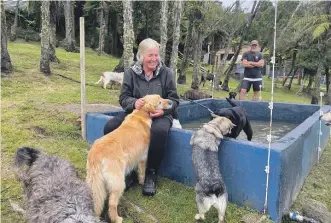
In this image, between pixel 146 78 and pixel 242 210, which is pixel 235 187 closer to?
pixel 242 210

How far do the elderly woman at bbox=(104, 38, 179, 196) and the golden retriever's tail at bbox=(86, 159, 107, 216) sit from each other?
0.98m

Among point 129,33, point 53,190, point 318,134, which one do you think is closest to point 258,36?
point 129,33

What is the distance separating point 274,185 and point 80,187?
2031 mm

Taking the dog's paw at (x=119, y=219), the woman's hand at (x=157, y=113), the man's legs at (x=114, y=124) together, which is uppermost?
the woman's hand at (x=157, y=113)

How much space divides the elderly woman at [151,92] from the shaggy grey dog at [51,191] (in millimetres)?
1260

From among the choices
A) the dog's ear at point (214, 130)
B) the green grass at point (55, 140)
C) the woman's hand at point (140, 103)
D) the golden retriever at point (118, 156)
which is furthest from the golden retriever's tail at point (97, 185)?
the dog's ear at point (214, 130)

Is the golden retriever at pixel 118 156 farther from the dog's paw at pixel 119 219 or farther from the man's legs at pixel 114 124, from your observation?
the man's legs at pixel 114 124

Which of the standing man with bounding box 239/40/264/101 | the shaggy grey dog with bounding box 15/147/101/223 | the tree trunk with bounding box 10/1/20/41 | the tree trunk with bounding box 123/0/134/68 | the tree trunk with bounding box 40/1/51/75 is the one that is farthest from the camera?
the tree trunk with bounding box 10/1/20/41

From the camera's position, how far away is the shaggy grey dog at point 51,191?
2416mm

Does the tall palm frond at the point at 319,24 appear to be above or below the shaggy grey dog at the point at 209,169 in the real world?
above

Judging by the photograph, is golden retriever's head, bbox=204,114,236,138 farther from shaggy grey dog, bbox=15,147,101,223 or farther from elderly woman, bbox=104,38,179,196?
shaggy grey dog, bbox=15,147,101,223

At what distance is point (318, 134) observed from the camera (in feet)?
19.8

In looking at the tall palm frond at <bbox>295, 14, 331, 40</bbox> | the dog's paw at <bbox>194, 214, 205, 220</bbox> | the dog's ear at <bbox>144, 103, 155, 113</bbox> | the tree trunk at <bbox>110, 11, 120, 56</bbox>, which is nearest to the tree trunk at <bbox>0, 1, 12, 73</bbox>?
the dog's ear at <bbox>144, 103, 155, 113</bbox>

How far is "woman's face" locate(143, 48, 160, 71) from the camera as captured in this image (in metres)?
4.40
